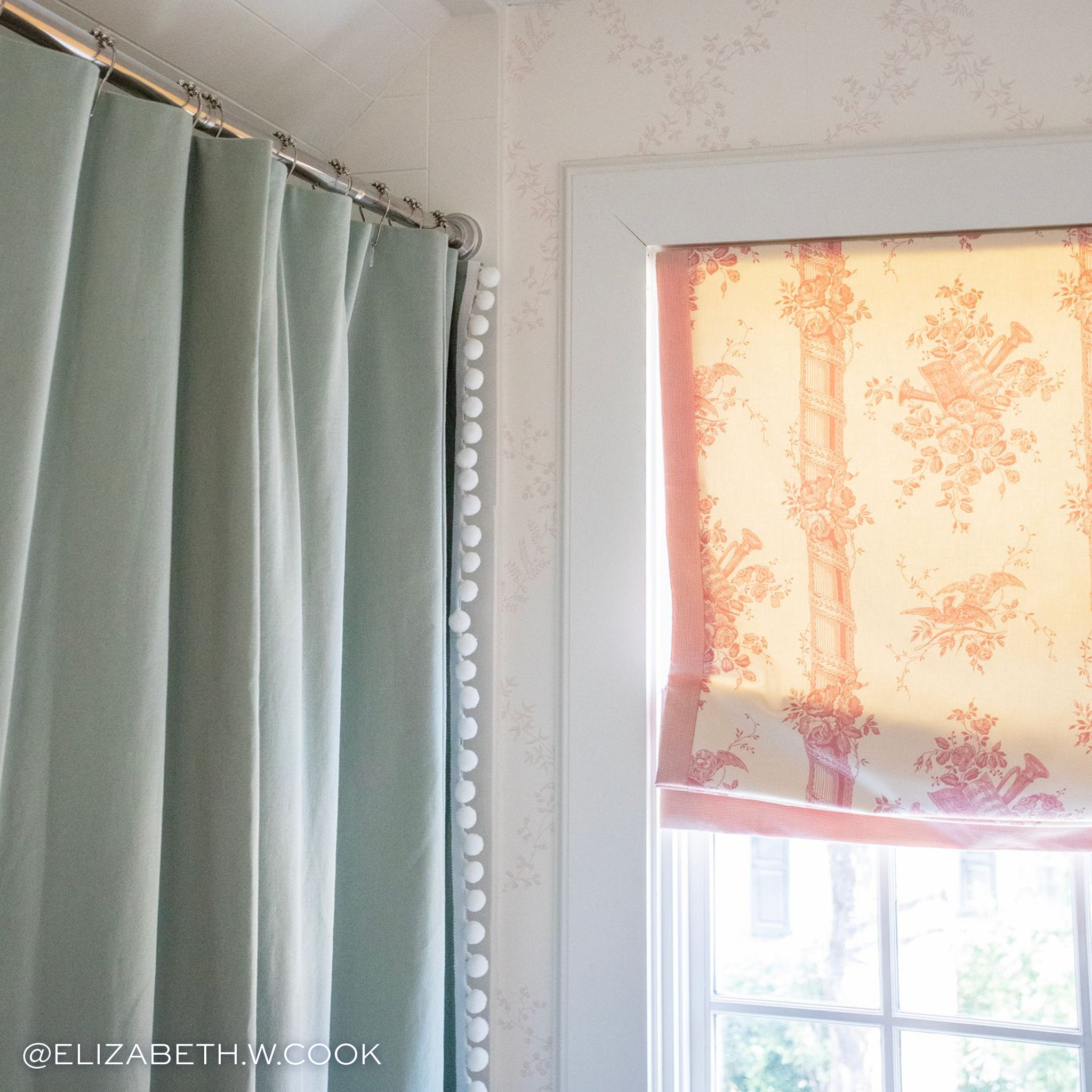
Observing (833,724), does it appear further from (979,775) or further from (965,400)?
(965,400)

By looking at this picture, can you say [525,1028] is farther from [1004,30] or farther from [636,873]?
[1004,30]

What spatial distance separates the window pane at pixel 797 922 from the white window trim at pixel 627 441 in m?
0.16

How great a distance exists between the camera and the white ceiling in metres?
1.24

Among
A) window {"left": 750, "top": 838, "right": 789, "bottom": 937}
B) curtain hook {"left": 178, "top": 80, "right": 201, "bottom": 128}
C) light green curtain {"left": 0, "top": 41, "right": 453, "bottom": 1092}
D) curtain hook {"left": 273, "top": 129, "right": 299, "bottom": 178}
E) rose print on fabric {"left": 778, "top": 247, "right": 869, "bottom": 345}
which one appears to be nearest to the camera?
light green curtain {"left": 0, "top": 41, "right": 453, "bottom": 1092}

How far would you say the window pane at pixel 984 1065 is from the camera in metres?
1.46

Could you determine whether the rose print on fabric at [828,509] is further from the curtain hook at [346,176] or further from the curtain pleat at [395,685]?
the curtain hook at [346,176]

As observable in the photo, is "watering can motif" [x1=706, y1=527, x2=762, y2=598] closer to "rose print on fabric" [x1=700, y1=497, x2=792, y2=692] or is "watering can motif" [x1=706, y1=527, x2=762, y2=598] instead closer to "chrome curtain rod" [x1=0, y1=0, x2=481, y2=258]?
"rose print on fabric" [x1=700, y1=497, x2=792, y2=692]

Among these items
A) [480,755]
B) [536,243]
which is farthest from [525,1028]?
[536,243]

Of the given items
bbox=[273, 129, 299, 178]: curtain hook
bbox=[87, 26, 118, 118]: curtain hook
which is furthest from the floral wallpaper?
bbox=[87, 26, 118, 118]: curtain hook

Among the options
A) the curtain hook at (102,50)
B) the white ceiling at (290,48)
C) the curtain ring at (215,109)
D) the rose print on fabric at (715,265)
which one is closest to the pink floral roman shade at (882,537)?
the rose print on fabric at (715,265)

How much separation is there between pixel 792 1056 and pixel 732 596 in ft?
2.33

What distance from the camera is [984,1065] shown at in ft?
4.85

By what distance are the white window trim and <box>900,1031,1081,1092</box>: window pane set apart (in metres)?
0.37

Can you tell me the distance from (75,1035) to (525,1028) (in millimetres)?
748
